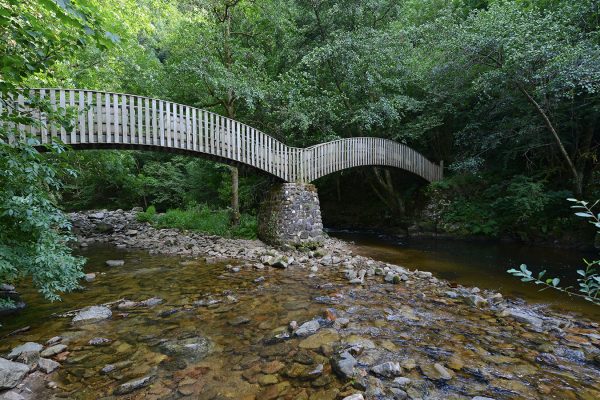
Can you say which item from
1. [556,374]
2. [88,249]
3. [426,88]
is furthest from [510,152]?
[88,249]

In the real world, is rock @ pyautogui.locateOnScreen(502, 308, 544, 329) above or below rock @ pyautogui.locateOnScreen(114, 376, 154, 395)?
above

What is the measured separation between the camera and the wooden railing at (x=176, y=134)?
579cm

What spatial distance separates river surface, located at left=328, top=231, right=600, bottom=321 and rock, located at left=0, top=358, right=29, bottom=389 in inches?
266

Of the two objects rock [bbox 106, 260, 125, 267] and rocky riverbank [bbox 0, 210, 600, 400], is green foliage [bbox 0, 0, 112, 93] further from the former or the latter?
rock [bbox 106, 260, 125, 267]

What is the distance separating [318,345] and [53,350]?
110 inches

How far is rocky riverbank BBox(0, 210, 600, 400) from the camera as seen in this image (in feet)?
9.00

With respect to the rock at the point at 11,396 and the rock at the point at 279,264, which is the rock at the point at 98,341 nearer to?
the rock at the point at 11,396

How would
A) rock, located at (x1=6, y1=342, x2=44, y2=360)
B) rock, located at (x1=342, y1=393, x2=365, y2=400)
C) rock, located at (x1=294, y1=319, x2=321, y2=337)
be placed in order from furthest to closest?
rock, located at (x1=294, y1=319, x2=321, y2=337) → rock, located at (x1=6, y1=342, x2=44, y2=360) → rock, located at (x1=342, y1=393, x2=365, y2=400)

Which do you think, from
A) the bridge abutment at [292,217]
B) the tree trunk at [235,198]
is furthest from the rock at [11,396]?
the tree trunk at [235,198]

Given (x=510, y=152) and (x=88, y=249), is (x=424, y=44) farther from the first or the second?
(x=88, y=249)

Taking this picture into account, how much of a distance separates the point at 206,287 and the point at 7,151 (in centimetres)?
350

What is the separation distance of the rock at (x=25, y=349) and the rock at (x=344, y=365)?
304cm

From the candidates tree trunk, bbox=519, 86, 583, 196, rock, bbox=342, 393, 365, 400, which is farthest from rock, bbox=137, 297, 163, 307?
tree trunk, bbox=519, 86, 583, 196

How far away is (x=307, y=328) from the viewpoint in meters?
3.79
